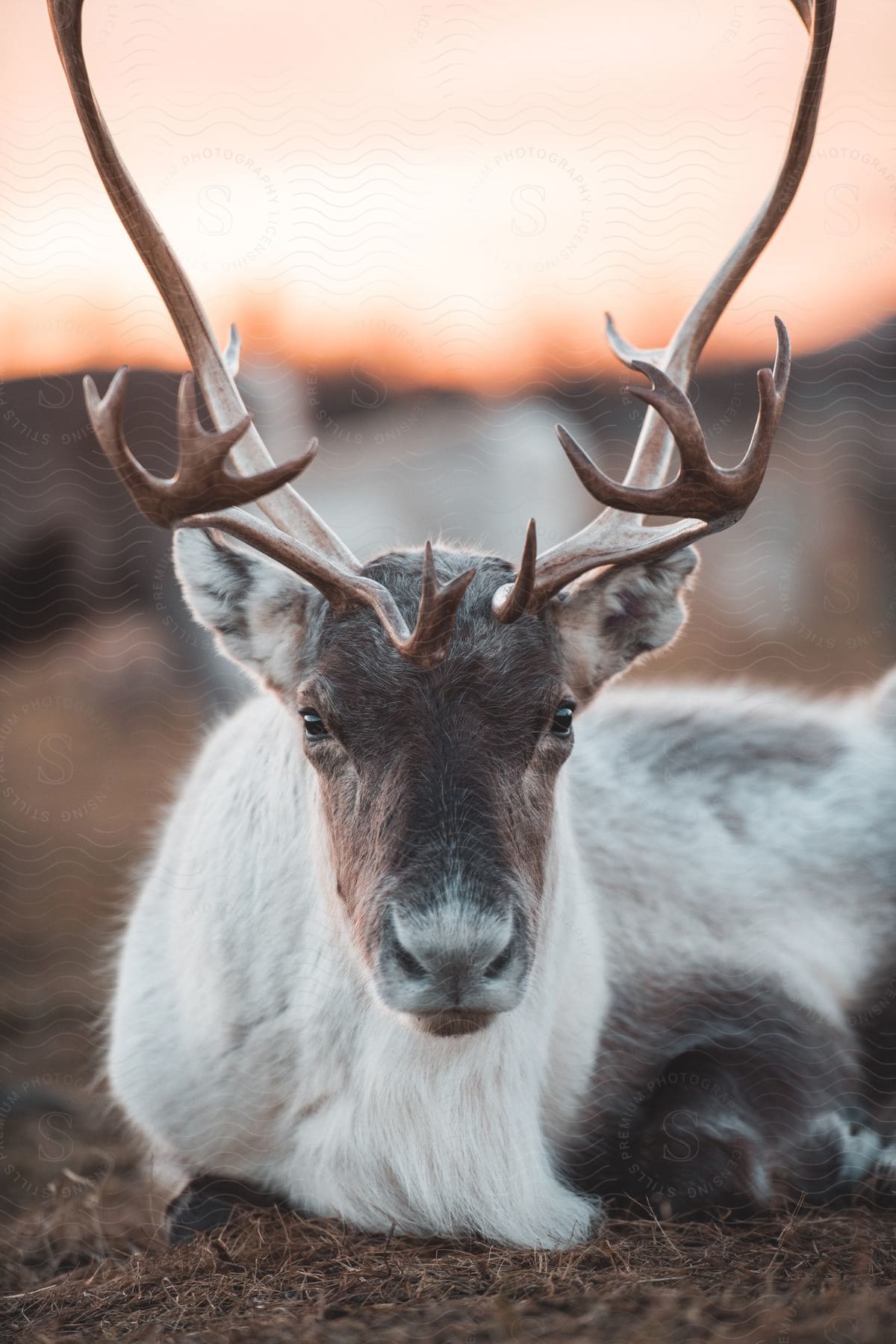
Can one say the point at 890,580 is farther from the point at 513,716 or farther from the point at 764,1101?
the point at 513,716

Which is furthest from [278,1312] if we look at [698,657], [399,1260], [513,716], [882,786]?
[698,657]

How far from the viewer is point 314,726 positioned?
294cm

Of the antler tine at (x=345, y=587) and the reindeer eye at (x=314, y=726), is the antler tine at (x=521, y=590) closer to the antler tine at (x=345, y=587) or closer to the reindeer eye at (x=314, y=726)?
the antler tine at (x=345, y=587)

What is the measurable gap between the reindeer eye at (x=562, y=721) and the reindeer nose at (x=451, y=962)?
552mm

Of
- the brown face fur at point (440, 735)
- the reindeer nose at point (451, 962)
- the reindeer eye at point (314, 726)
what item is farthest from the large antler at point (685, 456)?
the reindeer nose at point (451, 962)

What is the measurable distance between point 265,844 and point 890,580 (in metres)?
5.83

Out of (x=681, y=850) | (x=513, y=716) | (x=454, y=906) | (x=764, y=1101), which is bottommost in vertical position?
(x=764, y=1101)

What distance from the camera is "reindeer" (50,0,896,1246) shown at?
8.87ft

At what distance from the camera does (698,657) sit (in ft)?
24.1

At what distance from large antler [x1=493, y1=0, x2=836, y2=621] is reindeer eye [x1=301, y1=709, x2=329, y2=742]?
514 millimetres

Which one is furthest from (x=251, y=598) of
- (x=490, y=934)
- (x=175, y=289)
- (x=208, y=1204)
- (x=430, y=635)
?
(x=208, y=1204)

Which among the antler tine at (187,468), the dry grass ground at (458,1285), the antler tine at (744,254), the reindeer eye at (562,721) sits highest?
the antler tine at (744,254)

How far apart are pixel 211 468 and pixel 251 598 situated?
52 cm

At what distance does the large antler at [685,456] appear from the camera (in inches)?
107
